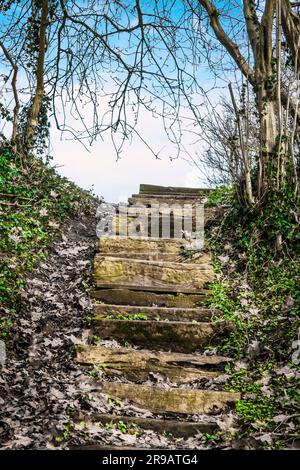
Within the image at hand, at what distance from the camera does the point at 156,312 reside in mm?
5094

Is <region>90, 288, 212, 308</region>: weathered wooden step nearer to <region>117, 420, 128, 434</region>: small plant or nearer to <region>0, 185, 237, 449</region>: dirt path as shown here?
<region>0, 185, 237, 449</region>: dirt path

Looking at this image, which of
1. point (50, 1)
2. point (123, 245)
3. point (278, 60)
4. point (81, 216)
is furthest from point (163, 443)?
point (50, 1)

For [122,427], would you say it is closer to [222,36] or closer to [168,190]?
[168,190]

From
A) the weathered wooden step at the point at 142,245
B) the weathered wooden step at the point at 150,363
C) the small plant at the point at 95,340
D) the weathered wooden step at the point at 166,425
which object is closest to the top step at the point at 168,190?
the weathered wooden step at the point at 142,245

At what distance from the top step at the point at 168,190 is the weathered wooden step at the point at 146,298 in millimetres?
4293

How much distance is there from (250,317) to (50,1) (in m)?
8.75

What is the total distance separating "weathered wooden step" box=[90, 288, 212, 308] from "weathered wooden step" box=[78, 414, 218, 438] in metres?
1.84

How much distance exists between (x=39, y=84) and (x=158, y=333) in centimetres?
740

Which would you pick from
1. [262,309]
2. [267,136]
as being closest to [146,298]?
[262,309]

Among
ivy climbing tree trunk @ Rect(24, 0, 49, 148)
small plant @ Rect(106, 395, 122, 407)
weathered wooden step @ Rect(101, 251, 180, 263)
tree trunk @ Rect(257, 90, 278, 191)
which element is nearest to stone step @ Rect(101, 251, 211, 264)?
weathered wooden step @ Rect(101, 251, 180, 263)

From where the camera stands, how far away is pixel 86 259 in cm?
695

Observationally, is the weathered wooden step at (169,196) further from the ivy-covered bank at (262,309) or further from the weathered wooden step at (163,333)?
the weathered wooden step at (163,333)

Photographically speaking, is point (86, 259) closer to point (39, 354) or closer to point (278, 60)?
point (39, 354)
